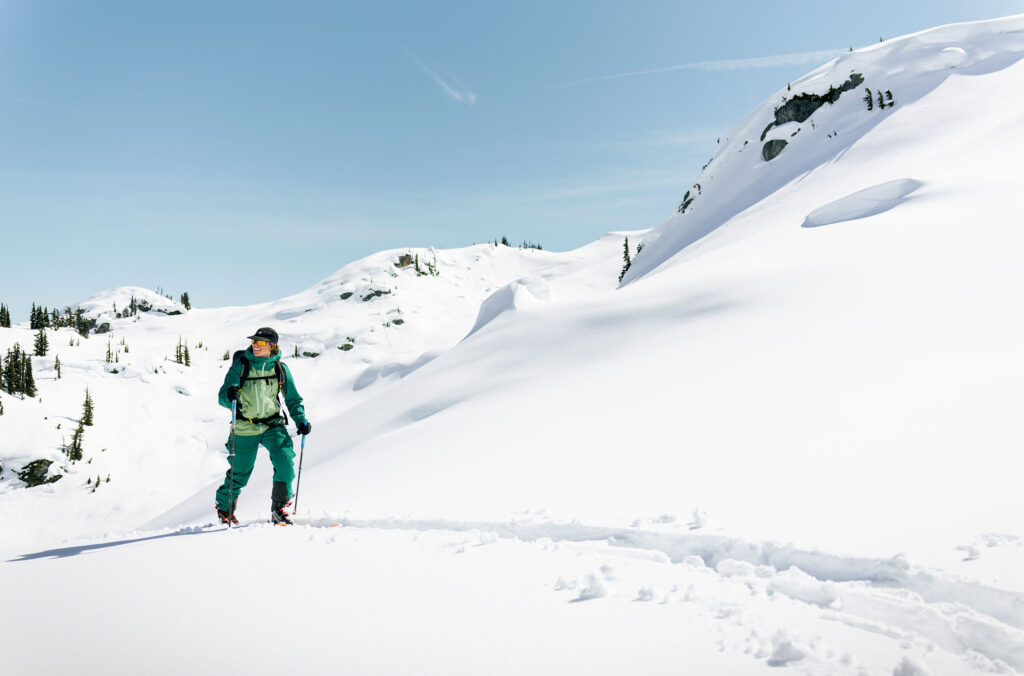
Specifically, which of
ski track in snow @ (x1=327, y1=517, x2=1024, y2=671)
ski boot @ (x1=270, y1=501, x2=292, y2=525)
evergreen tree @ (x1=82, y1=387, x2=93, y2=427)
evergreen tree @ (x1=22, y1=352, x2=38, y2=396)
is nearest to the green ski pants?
ski boot @ (x1=270, y1=501, x2=292, y2=525)

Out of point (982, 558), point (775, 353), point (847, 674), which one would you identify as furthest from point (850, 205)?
point (847, 674)

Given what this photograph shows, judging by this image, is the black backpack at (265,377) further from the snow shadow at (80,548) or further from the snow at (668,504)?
the snow shadow at (80,548)

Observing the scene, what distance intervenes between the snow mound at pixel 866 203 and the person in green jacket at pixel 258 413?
634 inches

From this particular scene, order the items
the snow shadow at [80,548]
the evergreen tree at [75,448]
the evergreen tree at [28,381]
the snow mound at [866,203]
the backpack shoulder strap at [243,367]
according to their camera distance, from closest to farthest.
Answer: the snow shadow at [80,548] < the backpack shoulder strap at [243,367] < the snow mound at [866,203] < the evergreen tree at [75,448] < the evergreen tree at [28,381]

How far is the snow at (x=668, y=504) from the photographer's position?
9.02 feet

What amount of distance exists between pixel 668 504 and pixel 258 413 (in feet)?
17.0

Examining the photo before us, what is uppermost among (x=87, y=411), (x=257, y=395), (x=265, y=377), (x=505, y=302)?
(x=505, y=302)

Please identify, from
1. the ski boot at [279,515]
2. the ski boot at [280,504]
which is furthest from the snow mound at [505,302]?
the ski boot at [279,515]

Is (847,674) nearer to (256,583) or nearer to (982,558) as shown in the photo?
(982,558)

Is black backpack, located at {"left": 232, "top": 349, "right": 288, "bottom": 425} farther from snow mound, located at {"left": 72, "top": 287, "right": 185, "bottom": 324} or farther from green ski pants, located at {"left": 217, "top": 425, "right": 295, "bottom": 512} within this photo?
snow mound, located at {"left": 72, "top": 287, "right": 185, "bottom": 324}

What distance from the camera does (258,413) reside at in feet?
21.1

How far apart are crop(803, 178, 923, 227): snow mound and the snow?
16 cm

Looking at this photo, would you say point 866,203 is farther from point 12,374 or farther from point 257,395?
point 12,374

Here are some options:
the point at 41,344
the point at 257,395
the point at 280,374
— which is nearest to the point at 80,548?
the point at 257,395
